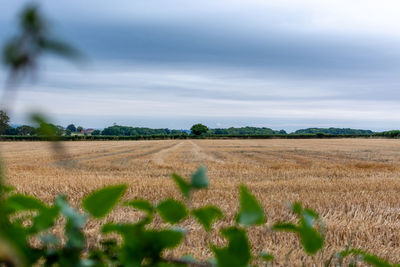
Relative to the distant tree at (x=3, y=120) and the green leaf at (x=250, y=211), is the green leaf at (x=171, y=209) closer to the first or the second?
the green leaf at (x=250, y=211)

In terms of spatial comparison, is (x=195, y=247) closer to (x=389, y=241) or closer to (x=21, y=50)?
(x=389, y=241)

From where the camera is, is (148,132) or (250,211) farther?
(148,132)

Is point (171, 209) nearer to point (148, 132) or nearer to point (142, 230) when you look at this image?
point (142, 230)

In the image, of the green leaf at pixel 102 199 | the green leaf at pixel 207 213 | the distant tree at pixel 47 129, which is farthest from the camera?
the green leaf at pixel 207 213

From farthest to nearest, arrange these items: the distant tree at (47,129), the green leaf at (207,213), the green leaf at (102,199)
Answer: the green leaf at (207,213)
the green leaf at (102,199)
the distant tree at (47,129)

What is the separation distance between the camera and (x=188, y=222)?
15.6ft

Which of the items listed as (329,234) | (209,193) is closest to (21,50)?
(329,234)

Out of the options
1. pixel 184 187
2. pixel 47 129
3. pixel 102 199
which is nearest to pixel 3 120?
pixel 47 129

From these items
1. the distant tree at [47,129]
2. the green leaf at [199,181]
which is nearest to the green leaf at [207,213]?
the green leaf at [199,181]

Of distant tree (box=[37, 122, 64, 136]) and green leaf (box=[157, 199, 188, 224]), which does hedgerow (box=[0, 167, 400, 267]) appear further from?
distant tree (box=[37, 122, 64, 136])

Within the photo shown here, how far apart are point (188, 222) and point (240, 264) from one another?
14.1 ft

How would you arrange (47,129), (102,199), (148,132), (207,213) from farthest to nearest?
(148,132), (207,213), (102,199), (47,129)

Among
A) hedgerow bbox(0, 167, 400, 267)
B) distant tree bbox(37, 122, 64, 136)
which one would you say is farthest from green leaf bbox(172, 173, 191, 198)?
distant tree bbox(37, 122, 64, 136)

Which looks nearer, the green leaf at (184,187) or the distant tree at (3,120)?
the distant tree at (3,120)
